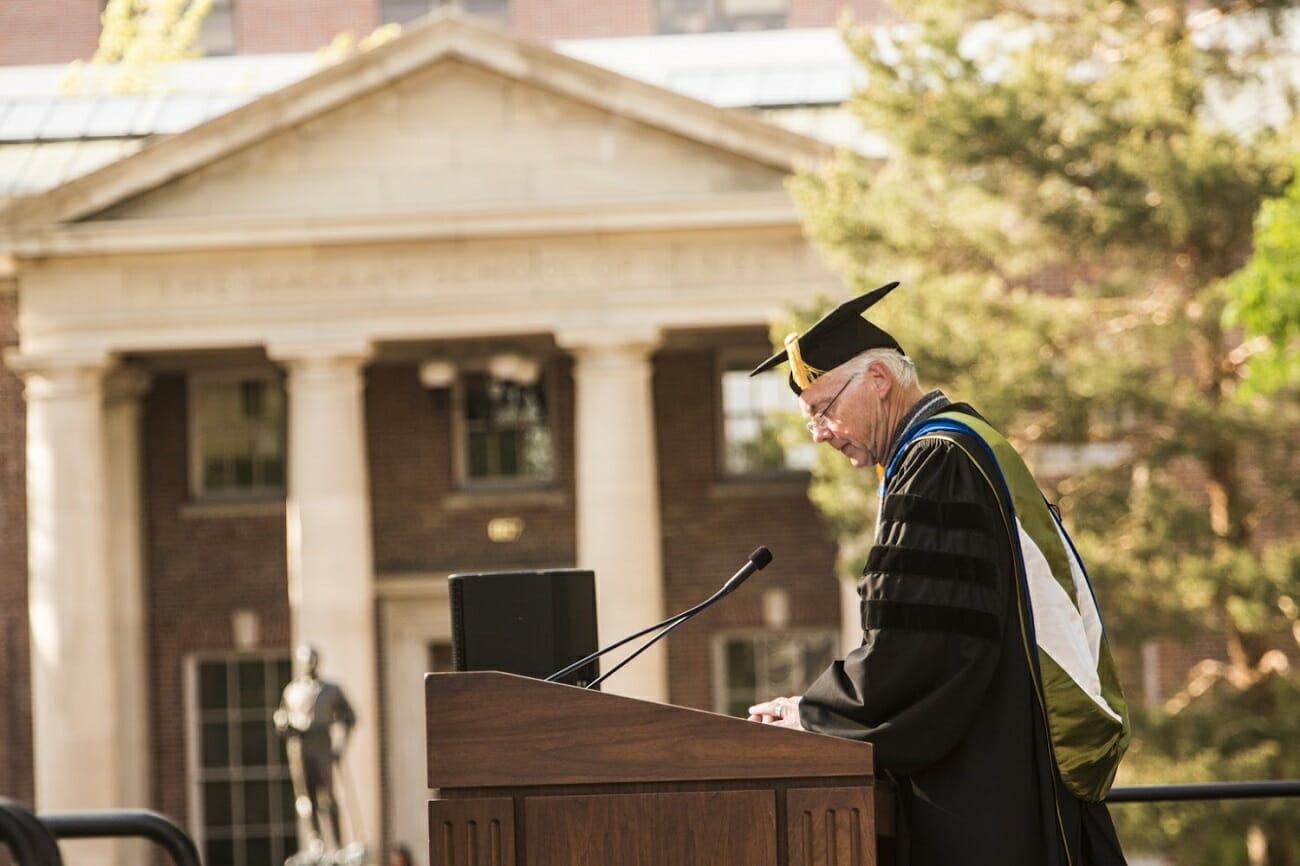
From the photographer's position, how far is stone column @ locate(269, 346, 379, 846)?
75.3ft

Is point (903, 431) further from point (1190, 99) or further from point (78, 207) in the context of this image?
point (78, 207)

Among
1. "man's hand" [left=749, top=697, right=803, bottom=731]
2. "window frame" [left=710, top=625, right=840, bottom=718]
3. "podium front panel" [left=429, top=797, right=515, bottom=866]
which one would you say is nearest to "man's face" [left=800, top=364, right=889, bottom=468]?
"man's hand" [left=749, top=697, right=803, bottom=731]

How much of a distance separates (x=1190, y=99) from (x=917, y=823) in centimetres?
1449

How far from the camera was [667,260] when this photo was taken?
2350cm

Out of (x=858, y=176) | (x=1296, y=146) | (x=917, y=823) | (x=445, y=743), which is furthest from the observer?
(x=858, y=176)

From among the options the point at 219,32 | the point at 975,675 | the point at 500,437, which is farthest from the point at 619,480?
the point at 219,32

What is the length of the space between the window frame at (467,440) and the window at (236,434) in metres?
2.32

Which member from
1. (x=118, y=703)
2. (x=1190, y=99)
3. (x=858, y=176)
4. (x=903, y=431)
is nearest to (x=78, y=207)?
(x=118, y=703)

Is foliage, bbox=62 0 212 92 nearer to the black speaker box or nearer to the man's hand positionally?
the black speaker box

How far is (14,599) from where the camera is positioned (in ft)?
85.8

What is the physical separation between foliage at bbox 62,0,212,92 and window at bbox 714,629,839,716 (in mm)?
14973

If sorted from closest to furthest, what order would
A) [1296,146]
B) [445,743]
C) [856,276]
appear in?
[445,743], [1296,146], [856,276]

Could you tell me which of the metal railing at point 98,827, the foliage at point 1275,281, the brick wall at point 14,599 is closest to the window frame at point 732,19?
the brick wall at point 14,599

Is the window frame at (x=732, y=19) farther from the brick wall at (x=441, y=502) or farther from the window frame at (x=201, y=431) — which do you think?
the window frame at (x=201, y=431)
